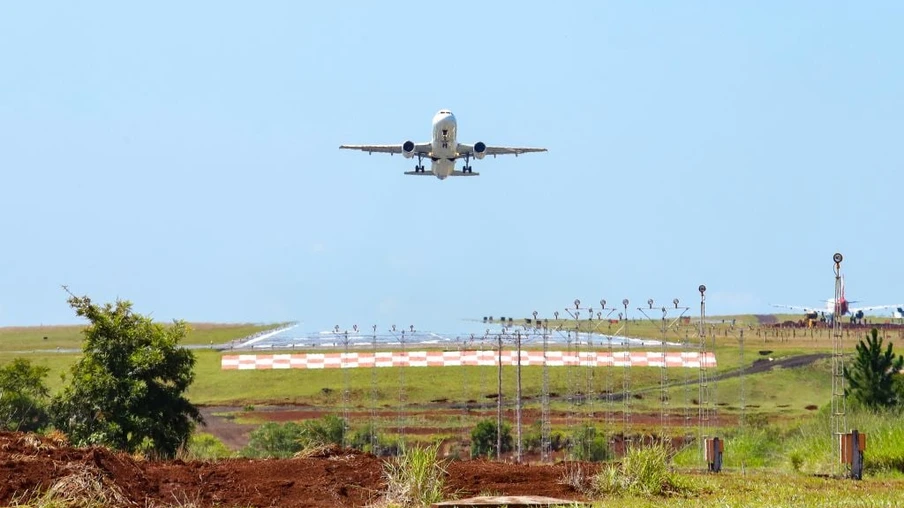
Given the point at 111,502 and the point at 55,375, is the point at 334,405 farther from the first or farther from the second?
the point at 111,502

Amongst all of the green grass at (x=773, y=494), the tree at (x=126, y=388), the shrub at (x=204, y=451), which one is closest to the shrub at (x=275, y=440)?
the shrub at (x=204, y=451)

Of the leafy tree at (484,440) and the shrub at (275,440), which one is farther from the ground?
the shrub at (275,440)

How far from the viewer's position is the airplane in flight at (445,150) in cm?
7112

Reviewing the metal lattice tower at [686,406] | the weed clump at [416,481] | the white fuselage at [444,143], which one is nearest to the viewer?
the weed clump at [416,481]

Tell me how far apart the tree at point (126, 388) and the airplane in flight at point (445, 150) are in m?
31.6

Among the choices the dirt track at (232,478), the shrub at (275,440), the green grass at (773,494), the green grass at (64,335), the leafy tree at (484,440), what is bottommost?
the leafy tree at (484,440)

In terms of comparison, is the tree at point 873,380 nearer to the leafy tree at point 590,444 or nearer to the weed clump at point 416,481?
the leafy tree at point 590,444

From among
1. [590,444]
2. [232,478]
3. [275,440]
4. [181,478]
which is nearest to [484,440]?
[590,444]

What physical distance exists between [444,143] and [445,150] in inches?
23.0

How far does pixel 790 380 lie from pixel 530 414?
84.2 feet

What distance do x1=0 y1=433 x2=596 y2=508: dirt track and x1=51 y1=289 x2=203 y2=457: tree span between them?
772 inches

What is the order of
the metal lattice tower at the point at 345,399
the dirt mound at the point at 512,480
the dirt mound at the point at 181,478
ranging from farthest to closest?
the metal lattice tower at the point at 345,399, the dirt mound at the point at 512,480, the dirt mound at the point at 181,478

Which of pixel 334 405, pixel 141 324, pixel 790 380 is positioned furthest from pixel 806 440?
pixel 790 380

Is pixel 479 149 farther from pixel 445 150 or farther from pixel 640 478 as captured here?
pixel 640 478
